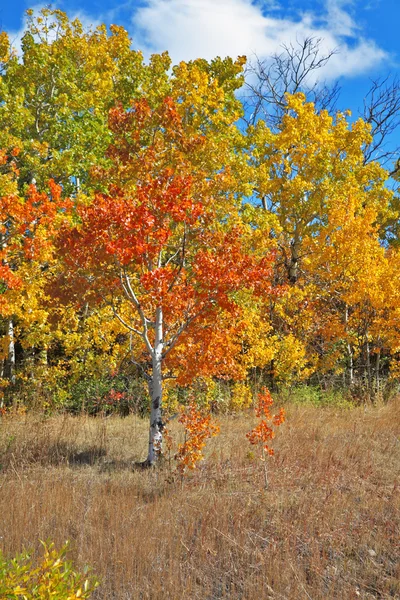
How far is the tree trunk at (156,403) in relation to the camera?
24.0 ft

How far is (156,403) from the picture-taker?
746 cm

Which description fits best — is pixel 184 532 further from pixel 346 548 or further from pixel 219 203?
pixel 219 203

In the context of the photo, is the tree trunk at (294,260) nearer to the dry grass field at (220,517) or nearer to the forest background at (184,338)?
the forest background at (184,338)

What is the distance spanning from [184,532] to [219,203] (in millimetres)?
5449

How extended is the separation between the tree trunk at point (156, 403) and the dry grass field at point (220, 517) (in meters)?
0.30

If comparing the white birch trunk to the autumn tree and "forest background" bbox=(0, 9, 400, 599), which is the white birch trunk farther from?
the autumn tree

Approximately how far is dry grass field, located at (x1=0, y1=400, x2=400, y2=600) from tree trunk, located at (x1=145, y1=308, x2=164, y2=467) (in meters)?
0.30

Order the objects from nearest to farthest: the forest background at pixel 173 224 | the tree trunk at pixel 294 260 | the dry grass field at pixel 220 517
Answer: the dry grass field at pixel 220 517, the forest background at pixel 173 224, the tree trunk at pixel 294 260

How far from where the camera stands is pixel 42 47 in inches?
515

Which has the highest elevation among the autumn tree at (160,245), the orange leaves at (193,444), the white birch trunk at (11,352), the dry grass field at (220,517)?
the autumn tree at (160,245)

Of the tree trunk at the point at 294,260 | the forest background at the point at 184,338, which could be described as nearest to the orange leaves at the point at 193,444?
the forest background at the point at 184,338

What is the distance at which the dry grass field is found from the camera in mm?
4367

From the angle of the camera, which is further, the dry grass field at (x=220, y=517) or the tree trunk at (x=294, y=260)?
the tree trunk at (x=294, y=260)

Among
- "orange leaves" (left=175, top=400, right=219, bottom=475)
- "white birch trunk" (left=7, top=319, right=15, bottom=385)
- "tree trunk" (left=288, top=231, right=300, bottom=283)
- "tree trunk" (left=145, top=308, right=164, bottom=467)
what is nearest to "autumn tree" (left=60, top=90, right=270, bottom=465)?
"tree trunk" (left=145, top=308, right=164, bottom=467)
